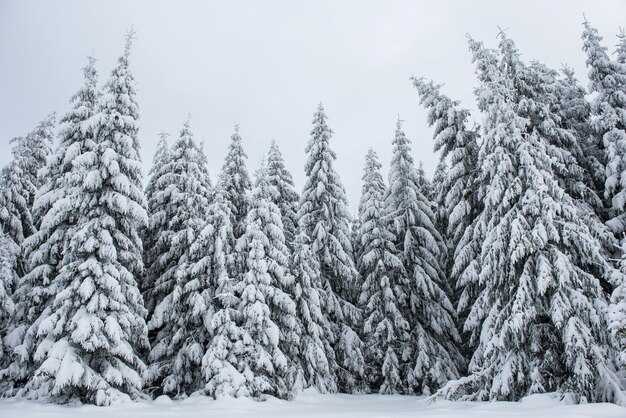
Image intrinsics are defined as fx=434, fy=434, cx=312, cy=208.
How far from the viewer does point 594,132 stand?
19.9 metres

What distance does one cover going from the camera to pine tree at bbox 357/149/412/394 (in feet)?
77.5

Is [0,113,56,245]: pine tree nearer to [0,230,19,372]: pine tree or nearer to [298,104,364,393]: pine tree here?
[0,230,19,372]: pine tree

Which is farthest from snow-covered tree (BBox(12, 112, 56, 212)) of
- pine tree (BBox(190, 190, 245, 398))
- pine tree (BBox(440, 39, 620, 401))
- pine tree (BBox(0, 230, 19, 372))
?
pine tree (BBox(440, 39, 620, 401))

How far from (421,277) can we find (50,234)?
18833 millimetres

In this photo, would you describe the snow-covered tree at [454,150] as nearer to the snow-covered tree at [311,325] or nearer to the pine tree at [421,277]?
the pine tree at [421,277]

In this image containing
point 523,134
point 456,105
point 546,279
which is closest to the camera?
point 546,279

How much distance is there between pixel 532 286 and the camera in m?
14.3

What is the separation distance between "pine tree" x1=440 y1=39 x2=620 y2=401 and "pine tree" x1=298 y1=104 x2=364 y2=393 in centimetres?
880

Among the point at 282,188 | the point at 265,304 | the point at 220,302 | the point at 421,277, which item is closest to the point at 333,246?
the point at 282,188

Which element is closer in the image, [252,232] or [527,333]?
[527,333]

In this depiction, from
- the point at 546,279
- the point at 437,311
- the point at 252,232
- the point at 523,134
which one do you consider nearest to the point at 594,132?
the point at 523,134

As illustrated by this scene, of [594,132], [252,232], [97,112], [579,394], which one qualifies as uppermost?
[97,112]

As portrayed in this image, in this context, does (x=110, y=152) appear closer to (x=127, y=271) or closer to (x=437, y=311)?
(x=127, y=271)

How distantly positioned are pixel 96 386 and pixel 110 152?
30.0ft
